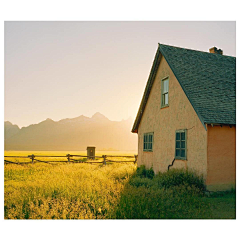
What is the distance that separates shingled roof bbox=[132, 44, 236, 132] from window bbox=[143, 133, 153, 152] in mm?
3029

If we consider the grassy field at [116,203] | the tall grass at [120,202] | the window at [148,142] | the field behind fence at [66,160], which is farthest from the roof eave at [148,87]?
the grassy field at [116,203]

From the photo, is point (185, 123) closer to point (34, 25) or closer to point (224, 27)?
point (224, 27)

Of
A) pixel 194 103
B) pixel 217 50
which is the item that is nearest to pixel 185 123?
pixel 194 103

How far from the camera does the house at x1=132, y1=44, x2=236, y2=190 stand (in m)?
9.65

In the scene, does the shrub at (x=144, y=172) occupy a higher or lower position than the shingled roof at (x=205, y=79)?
lower

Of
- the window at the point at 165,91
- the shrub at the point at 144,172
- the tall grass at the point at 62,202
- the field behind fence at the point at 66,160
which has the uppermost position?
the window at the point at 165,91

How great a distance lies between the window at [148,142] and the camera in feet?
48.4

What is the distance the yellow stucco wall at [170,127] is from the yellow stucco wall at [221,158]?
0.76 feet

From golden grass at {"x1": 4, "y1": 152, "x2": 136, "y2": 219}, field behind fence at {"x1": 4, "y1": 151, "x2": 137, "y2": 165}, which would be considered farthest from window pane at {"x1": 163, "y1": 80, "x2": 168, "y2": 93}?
field behind fence at {"x1": 4, "y1": 151, "x2": 137, "y2": 165}

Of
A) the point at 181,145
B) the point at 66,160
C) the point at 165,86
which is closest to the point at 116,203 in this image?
the point at 181,145

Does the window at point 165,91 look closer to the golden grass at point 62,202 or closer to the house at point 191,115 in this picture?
the house at point 191,115

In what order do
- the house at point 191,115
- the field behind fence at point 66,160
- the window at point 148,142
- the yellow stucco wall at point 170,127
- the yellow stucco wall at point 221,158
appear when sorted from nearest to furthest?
the yellow stucco wall at point 221,158, the house at point 191,115, the yellow stucco wall at point 170,127, the window at point 148,142, the field behind fence at point 66,160

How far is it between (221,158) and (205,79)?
4.11 metres

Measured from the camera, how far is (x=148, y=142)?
15117 millimetres
